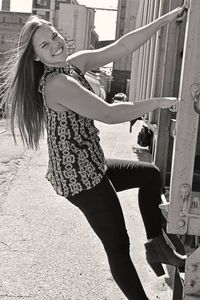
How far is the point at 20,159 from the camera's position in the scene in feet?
34.8

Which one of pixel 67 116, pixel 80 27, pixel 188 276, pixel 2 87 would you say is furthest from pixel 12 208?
pixel 80 27

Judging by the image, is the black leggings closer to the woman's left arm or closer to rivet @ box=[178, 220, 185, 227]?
the woman's left arm

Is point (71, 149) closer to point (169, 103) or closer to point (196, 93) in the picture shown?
point (169, 103)

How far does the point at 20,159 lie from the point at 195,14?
894 centimetres

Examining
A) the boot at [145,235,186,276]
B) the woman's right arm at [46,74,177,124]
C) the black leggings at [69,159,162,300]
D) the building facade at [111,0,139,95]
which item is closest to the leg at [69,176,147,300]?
the black leggings at [69,159,162,300]

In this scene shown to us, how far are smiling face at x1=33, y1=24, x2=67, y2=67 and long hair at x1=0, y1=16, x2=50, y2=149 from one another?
0.10 ft

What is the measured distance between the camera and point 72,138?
8.62 feet

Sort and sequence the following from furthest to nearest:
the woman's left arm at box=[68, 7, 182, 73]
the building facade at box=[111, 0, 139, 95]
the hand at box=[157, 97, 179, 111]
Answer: the building facade at box=[111, 0, 139, 95]
the woman's left arm at box=[68, 7, 182, 73]
the hand at box=[157, 97, 179, 111]

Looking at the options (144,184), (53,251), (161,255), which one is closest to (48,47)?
(144,184)

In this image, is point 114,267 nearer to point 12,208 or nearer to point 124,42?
point 124,42

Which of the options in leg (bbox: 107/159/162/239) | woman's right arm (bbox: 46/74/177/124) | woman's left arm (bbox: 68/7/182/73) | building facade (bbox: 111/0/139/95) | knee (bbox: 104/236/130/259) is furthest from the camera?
building facade (bbox: 111/0/139/95)

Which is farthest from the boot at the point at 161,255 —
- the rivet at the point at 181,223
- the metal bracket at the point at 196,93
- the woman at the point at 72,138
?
the metal bracket at the point at 196,93

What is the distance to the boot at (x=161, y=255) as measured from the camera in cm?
260

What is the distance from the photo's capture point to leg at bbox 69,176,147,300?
2650mm
